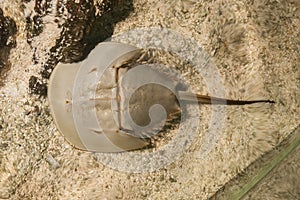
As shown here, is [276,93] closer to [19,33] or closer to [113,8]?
[113,8]

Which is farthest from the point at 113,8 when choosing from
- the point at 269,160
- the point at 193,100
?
the point at 269,160

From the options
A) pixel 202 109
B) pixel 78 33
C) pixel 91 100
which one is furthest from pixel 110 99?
pixel 202 109

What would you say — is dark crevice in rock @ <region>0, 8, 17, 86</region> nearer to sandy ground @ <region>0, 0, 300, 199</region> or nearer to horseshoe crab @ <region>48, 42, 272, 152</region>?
sandy ground @ <region>0, 0, 300, 199</region>

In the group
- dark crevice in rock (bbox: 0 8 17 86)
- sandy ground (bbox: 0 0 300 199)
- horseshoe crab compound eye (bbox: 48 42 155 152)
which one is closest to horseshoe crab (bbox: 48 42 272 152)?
horseshoe crab compound eye (bbox: 48 42 155 152)

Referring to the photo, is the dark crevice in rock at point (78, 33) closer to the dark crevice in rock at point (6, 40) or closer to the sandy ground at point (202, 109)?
the sandy ground at point (202, 109)

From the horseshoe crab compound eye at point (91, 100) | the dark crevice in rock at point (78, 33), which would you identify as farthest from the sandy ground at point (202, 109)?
the horseshoe crab compound eye at point (91, 100)

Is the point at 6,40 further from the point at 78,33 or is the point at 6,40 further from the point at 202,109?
the point at 202,109
